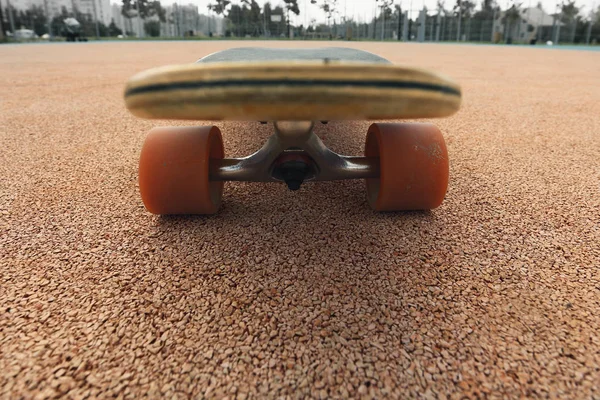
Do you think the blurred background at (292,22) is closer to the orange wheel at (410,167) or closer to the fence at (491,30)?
the fence at (491,30)

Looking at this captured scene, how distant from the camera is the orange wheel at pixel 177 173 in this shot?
117 centimetres

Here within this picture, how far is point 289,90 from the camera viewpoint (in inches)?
25.1

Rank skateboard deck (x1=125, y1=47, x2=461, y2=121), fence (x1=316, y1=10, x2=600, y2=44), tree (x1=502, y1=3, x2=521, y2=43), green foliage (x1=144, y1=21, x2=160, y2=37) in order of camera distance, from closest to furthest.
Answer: skateboard deck (x1=125, y1=47, x2=461, y2=121) < fence (x1=316, y1=10, x2=600, y2=44) < tree (x1=502, y1=3, x2=521, y2=43) < green foliage (x1=144, y1=21, x2=160, y2=37)

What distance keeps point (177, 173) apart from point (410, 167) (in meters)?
0.69

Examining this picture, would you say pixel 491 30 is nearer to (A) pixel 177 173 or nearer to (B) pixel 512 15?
(B) pixel 512 15

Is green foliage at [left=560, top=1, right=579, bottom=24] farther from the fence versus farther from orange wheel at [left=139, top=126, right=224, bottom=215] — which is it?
orange wheel at [left=139, top=126, right=224, bottom=215]

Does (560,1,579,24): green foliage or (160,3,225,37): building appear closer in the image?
(560,1,579,24): green foliage

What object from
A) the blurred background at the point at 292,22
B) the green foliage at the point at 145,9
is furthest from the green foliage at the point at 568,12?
the green foliage at the point at 145,9

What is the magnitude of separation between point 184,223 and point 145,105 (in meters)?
0.59

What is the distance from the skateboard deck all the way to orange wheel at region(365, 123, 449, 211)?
449mm

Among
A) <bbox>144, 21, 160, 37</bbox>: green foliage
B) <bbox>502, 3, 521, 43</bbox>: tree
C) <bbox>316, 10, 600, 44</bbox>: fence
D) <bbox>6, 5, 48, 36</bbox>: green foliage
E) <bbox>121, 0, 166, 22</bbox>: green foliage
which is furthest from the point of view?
<bbox>121, 0, 166, 22</bbox>: green foliage

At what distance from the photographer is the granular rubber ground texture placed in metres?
0.71

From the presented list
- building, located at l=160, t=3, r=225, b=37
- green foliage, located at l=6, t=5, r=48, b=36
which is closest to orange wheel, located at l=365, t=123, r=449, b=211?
green foliage, located at l=6, t=5, r=48, b=36

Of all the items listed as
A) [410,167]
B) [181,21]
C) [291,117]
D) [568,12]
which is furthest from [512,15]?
[291,117]
